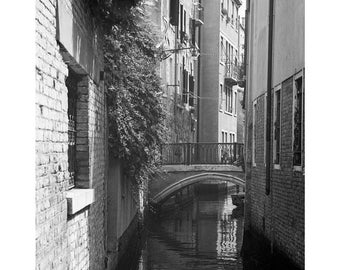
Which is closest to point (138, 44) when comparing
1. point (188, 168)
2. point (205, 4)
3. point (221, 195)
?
point (188, 168)

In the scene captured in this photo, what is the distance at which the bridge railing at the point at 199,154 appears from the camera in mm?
22094

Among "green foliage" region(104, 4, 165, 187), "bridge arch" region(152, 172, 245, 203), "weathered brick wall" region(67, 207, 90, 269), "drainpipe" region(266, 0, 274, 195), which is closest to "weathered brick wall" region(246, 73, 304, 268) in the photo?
"drainpipe" region(266, 0, 274, 195)

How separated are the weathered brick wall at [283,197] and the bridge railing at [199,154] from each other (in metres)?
7.74

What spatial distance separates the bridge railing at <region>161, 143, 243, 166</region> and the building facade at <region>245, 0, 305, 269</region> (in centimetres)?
618

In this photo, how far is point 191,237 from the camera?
18.3 meters

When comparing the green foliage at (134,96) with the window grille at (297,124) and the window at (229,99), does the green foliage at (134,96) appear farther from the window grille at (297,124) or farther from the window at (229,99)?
the window at (229,99)

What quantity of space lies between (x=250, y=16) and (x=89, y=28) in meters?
9.34

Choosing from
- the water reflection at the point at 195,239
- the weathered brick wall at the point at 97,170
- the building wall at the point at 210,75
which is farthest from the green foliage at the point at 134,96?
the building wall at the point at 210,75

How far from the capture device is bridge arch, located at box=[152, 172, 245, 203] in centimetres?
2191

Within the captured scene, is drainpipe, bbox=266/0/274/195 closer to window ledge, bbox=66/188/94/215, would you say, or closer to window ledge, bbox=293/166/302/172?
window ledge, bbox=293/166/302/172


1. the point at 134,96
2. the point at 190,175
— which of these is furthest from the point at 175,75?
the point at 134,96

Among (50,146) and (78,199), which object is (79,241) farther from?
(50,146)

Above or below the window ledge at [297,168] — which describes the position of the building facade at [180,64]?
above
